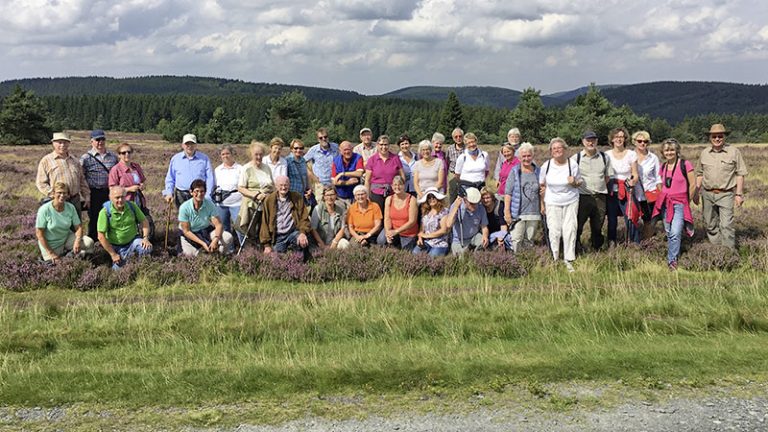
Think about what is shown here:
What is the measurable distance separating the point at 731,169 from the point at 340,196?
6.31 m

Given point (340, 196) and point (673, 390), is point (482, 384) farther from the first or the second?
point (340, 196)

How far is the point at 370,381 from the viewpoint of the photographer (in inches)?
204

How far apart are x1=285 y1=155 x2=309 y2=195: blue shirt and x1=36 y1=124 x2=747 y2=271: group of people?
0.07 feet

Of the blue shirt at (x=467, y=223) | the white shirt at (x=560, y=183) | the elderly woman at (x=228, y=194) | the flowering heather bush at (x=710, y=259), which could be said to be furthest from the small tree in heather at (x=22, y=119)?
the flowering heather bush at (x=710, y=259)

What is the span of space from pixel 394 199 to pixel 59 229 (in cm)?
502

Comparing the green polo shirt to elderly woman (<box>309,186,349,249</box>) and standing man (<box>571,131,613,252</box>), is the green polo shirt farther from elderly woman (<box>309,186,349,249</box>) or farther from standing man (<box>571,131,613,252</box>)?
standing man (<box>571,131,613,252</box>)

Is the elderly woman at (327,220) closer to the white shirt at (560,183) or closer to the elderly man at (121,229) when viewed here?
the elderly man at (121,229)

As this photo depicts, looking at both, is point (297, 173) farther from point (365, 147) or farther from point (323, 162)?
point (365, 147)

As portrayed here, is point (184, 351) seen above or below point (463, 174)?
below

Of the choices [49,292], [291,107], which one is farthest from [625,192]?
[291,107]

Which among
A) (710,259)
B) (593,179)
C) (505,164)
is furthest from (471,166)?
(710,259)

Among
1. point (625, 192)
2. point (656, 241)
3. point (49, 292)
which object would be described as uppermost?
point (625, 192)

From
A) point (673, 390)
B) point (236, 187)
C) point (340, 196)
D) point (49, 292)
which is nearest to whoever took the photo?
point (673, 390)

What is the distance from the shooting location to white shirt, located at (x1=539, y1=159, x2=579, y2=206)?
9559 millimetres
